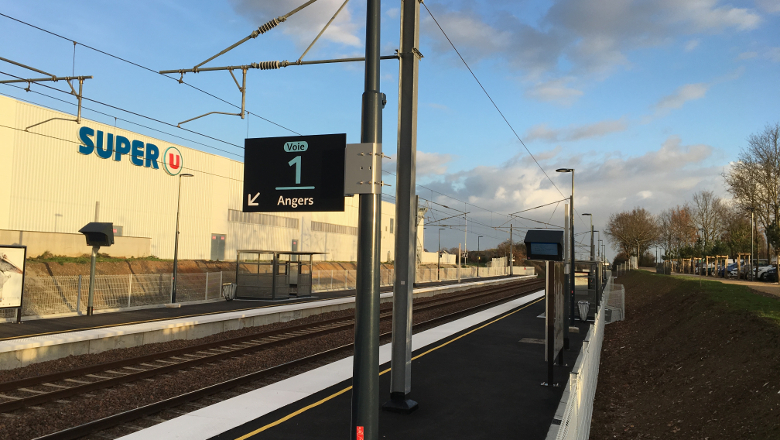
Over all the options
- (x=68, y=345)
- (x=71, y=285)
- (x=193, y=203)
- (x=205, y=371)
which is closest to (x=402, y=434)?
(x=205, y=371)

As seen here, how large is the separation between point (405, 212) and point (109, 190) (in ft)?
127

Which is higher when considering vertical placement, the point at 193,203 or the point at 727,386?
the point at 193,203

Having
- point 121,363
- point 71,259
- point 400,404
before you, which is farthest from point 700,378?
point 71,259

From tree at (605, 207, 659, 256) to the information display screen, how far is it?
265 ft

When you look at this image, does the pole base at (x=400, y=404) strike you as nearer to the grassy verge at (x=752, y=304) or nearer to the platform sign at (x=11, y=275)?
the grassy verge at (x=752, y=304)

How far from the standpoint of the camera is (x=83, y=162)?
38.6m

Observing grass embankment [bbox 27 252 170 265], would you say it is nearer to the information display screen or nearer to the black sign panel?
the black sign panel

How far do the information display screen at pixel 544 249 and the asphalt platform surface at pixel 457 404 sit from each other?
2.73 metres

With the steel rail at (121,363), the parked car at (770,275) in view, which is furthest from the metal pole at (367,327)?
the parked car at (770,275)

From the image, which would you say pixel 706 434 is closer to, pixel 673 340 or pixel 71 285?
pixel 673 340

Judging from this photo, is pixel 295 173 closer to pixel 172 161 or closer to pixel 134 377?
pixel 134 377

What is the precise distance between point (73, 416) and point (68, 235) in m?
34.1

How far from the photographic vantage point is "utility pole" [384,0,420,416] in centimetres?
885

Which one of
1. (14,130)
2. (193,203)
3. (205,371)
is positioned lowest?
(205,371)
